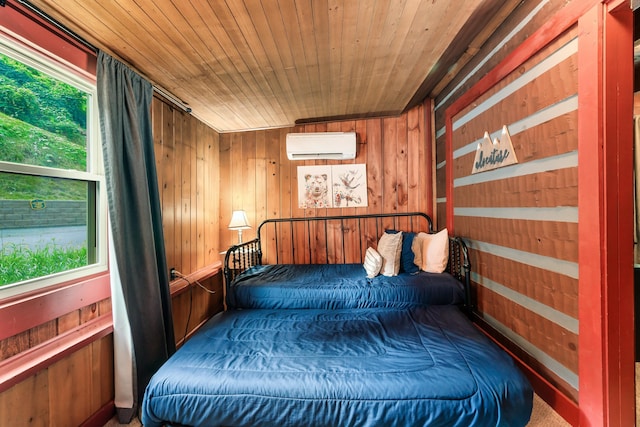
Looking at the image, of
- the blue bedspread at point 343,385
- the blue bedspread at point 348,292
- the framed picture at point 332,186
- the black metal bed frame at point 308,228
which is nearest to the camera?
the blue bedspread at point 343,385

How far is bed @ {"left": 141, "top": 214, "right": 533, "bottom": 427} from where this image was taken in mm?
1035

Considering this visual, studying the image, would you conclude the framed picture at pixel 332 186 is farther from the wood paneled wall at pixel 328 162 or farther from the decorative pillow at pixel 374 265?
the decorative pillow at pixel 374 265

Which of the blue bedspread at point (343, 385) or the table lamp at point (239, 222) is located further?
the table lamp at point (239, 222)

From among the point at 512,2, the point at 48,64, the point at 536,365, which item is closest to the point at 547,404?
the point at 536,365

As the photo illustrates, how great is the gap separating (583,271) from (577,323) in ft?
0.85

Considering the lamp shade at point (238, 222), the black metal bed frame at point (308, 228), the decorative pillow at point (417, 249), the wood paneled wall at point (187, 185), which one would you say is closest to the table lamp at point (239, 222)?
the lamp shade at point (238, 222)

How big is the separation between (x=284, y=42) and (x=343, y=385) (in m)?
1.93

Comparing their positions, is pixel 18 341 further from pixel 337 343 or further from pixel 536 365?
pixel 536 365

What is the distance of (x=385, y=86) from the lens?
215 cm

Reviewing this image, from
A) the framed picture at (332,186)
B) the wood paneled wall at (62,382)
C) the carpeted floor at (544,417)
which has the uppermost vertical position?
the framed picture at (332,186)

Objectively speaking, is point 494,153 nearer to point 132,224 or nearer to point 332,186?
point 332,186

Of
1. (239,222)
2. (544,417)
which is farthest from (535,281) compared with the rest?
(239,222)

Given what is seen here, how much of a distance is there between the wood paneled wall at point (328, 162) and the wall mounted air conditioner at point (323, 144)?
18cm

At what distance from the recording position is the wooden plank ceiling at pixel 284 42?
1.25 m
